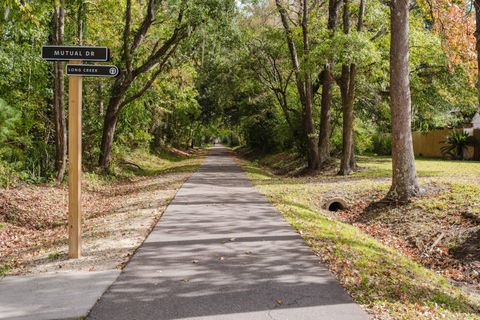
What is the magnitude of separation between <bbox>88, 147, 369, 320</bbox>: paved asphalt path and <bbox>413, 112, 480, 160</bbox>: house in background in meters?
22.9

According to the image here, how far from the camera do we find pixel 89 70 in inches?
275

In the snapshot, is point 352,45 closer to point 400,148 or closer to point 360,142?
point 400,148

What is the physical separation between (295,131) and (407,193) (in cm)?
1677

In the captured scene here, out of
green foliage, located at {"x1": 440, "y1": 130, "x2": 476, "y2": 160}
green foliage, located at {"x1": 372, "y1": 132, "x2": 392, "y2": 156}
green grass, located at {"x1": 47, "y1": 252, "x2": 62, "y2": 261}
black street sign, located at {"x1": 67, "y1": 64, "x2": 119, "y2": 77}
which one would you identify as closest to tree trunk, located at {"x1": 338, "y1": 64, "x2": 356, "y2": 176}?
green foliage, located at {"x1": 440, "y1": 130, "x2": 476, "y2": 160}

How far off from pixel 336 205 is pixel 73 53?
894cm

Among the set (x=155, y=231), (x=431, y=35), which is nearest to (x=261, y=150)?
(x=431, y=35)

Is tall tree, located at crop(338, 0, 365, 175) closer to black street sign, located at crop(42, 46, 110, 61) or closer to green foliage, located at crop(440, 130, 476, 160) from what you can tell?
green foliage, located at crop(440, 130, 476, 160)

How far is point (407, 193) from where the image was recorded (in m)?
12.2

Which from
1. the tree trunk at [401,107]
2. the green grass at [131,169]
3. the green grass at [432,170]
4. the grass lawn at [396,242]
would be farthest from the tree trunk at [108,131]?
the tree trunk at [401,107]

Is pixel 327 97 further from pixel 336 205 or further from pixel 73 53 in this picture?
pixel 73 53

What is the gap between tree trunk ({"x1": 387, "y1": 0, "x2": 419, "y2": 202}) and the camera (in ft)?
40.1

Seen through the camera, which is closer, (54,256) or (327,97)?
(54,256)

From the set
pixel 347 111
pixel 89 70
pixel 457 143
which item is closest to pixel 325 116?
pixel 347 111

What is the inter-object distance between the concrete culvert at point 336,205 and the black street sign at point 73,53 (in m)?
8.17
